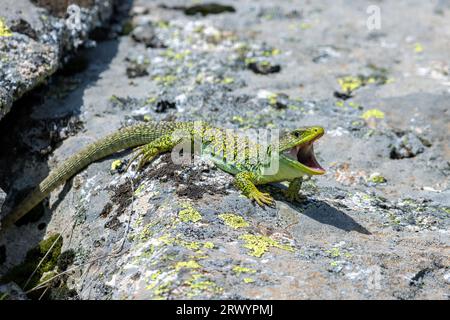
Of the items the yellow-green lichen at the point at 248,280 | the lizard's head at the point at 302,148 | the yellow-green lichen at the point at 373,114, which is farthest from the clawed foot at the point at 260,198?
the yellow-green lichen at the point at 373,114

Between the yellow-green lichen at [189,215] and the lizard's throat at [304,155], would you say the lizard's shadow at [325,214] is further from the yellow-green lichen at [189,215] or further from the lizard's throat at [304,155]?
the yellow-green lichen at [189,215]

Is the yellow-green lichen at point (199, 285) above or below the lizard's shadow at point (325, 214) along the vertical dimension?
above

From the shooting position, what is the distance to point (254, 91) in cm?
761

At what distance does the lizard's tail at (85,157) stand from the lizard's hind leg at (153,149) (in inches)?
12.4

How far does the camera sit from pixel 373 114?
7332 millimetres

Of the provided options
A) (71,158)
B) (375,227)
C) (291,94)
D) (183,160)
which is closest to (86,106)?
(71,158)

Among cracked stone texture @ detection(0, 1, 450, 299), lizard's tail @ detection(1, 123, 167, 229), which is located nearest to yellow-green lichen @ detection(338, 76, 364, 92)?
cracked stone texture @ detection(0, 1, 450, 299)

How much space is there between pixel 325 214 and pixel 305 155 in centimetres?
56

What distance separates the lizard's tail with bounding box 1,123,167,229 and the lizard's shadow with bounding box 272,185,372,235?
158 cm

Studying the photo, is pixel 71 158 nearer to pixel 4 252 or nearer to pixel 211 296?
pixel 4 252

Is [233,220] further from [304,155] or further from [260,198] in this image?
[304,155]

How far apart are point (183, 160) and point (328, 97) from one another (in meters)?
2.80

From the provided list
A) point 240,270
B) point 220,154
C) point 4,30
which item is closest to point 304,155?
point 220,154

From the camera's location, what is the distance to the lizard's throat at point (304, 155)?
5.15 m
